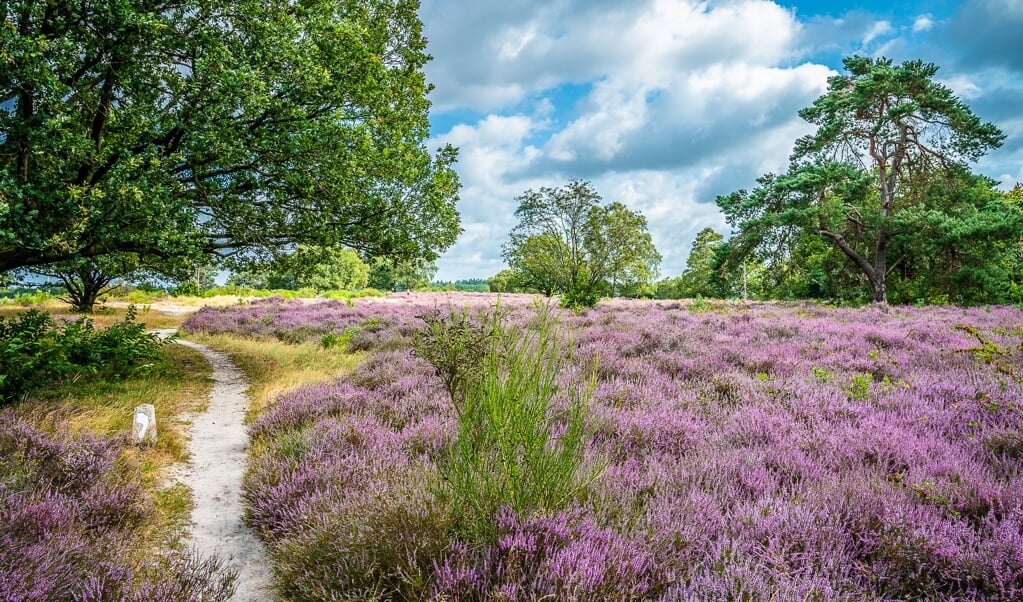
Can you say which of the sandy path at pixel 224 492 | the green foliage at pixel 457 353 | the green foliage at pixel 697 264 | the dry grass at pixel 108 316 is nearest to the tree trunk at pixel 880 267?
the green foliage at pixel 457 353

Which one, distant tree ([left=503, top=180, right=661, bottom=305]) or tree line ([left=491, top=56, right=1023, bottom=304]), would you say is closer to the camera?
tree line ([left=491, top=56, right=1023, bottom=304])

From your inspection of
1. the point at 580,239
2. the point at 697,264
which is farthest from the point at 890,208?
the point at 697,264

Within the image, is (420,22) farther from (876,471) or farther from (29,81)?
(876,471)

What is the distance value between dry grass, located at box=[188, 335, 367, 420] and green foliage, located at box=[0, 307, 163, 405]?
1849 mm

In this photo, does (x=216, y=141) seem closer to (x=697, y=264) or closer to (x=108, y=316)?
(x=108, y=316)

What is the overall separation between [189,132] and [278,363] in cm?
532

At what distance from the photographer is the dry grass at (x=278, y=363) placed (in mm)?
7789

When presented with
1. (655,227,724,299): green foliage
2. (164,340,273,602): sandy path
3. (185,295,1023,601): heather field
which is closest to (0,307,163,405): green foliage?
(164,340,273,602): sandy path

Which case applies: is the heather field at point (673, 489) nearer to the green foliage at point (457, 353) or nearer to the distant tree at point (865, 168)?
the green foliage at point (457, 353)

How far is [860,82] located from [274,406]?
81.3 ft

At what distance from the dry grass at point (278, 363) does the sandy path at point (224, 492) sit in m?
0.43

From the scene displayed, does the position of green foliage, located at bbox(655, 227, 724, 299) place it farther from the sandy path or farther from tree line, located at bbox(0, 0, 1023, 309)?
the sandy path

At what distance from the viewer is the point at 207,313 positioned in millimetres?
19344

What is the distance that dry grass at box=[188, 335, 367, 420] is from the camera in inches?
307
